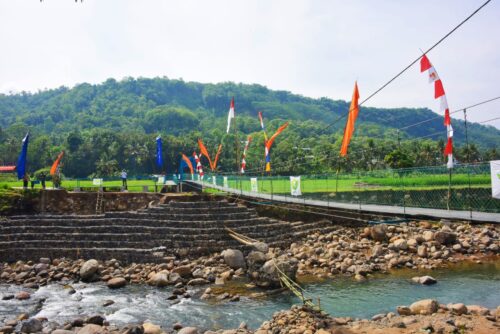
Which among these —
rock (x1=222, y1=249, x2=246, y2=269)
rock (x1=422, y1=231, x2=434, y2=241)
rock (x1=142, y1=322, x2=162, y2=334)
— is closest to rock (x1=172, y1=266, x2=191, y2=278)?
rock (x1=222, y1=249, x2=246, y2=269)

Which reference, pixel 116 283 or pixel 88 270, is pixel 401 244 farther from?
pixel 88 270

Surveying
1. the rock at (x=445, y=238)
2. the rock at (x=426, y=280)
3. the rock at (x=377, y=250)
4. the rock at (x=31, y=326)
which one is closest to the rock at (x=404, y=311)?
the rock at (x=426, y=280)

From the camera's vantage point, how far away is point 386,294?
40.8 ft

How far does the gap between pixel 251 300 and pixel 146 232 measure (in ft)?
27.6

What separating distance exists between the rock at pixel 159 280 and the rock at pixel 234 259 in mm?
2805

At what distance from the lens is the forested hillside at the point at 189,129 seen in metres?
60.3

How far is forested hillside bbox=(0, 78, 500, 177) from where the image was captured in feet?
198

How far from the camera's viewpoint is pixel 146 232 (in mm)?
19250

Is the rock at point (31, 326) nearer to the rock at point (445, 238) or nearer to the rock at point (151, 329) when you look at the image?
the rock at point (151, 329)

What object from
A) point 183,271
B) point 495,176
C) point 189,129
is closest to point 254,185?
point 183,271

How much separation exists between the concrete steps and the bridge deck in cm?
141

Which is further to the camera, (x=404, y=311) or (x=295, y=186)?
(x=295, y=186)

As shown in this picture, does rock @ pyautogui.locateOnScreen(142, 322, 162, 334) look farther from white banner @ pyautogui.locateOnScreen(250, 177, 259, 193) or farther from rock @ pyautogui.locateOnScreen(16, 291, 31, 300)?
white banner @ pyautogui.locateOnScreen(250, 177, 259, 193)

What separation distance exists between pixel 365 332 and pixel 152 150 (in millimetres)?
67044
